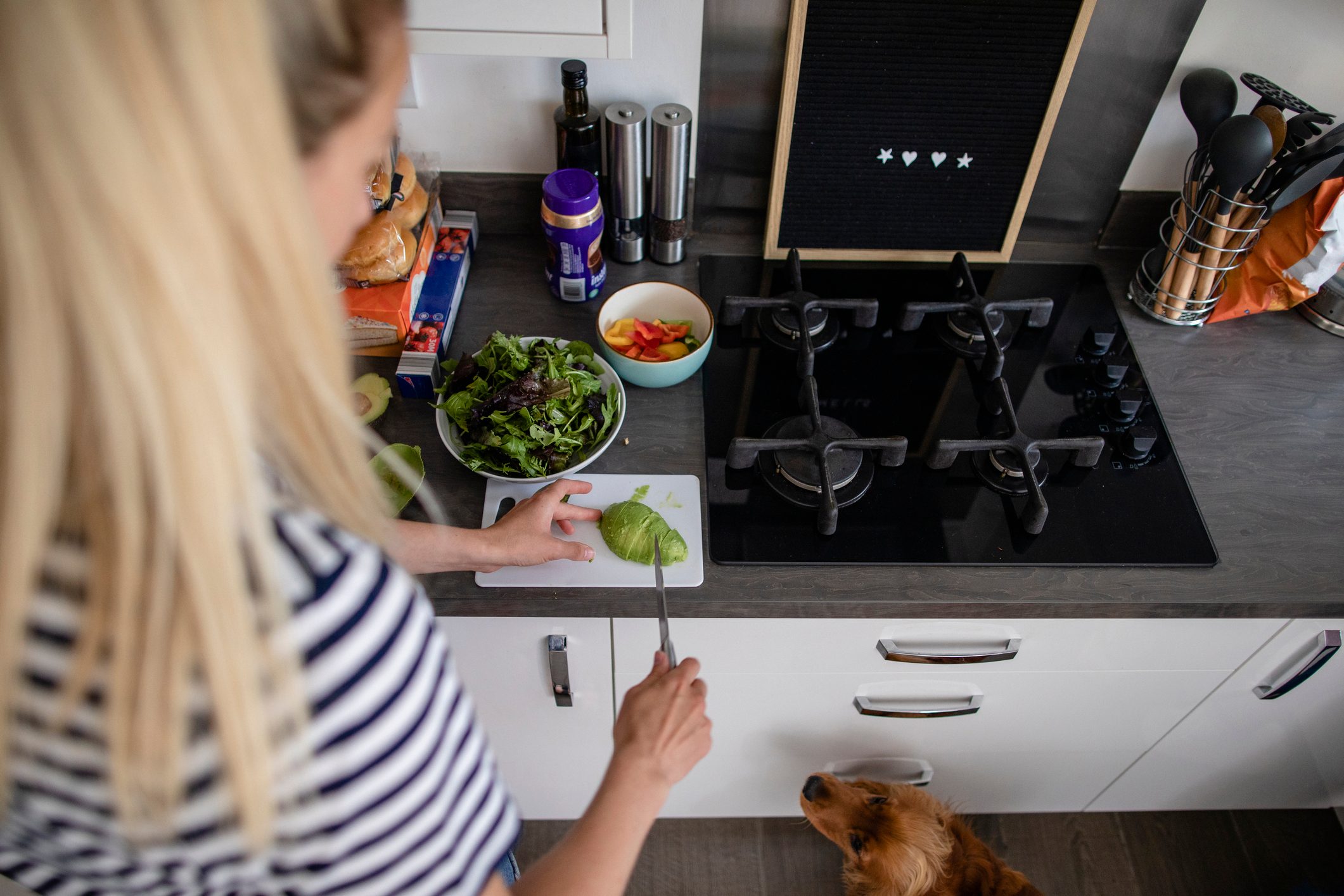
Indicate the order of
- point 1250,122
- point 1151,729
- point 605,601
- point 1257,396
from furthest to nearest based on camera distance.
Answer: point 1151,729
point 1257,396
point 1250,122
point 605,601

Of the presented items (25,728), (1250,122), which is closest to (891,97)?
(1250,122)

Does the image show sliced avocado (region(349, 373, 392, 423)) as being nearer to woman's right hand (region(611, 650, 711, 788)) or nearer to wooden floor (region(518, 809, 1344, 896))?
woman's right hand (region(611, 650, 711, 788))

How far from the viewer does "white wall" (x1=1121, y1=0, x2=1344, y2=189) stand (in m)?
1.15

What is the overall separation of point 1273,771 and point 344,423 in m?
1.57

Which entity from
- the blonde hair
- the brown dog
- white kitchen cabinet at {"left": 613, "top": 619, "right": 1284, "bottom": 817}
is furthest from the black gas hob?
the blonde hair

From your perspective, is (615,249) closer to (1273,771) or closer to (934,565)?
(934,565)

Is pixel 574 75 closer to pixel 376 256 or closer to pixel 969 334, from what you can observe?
pixel 376 256

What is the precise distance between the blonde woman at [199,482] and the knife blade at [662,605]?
0.34 meters

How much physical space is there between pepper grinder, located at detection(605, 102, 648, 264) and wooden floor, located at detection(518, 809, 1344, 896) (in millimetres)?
1059

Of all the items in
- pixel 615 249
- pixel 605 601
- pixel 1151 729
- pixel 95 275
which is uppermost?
pixel 95 275

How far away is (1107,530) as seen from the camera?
3.30 feet

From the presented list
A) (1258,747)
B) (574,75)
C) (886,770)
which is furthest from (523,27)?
(1258,747)

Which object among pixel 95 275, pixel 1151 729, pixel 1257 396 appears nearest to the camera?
pixel 95 275

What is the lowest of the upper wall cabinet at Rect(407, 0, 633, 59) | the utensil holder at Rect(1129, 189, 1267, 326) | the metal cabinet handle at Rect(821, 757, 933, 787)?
the metal cabinet handle at Rect(821, 757, 933, 787)
